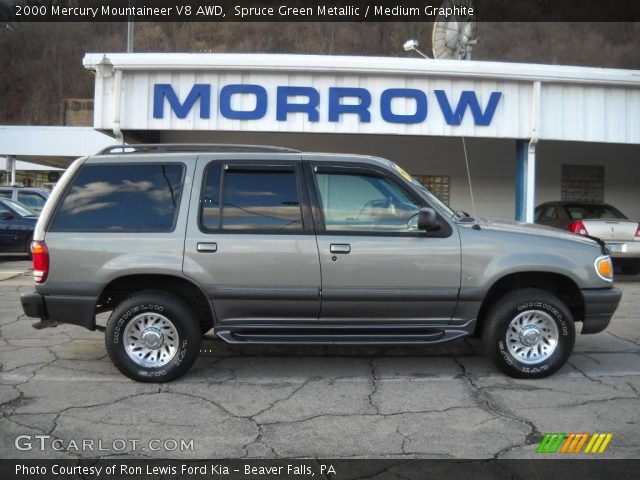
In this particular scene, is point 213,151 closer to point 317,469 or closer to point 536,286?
point 317,469

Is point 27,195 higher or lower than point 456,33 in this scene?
lower

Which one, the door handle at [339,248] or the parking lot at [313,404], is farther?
the door handle at [339,248]

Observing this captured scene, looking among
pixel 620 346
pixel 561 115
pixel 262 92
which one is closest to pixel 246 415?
pixel 620 346

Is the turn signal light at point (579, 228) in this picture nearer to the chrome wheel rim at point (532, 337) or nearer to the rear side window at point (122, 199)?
the chrome wheel rim at point (532, 337)

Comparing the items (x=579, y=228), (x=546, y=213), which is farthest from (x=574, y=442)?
(x=546, y=213)

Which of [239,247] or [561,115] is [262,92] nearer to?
[561,115]

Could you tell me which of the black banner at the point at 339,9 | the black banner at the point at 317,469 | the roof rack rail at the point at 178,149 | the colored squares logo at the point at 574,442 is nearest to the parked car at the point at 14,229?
the black banner at the point at 339,9

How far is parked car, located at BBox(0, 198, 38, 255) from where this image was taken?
1374 centimetres

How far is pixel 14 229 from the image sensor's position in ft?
45.2

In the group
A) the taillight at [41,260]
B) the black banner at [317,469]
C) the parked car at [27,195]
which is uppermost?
the parked car at [27,195]

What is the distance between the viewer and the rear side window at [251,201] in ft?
16.3

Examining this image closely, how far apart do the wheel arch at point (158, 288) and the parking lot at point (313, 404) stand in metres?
0.62

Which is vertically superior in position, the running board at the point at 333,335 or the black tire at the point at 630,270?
the black tire at the point at 630,270

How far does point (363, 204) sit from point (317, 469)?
7.45ft
